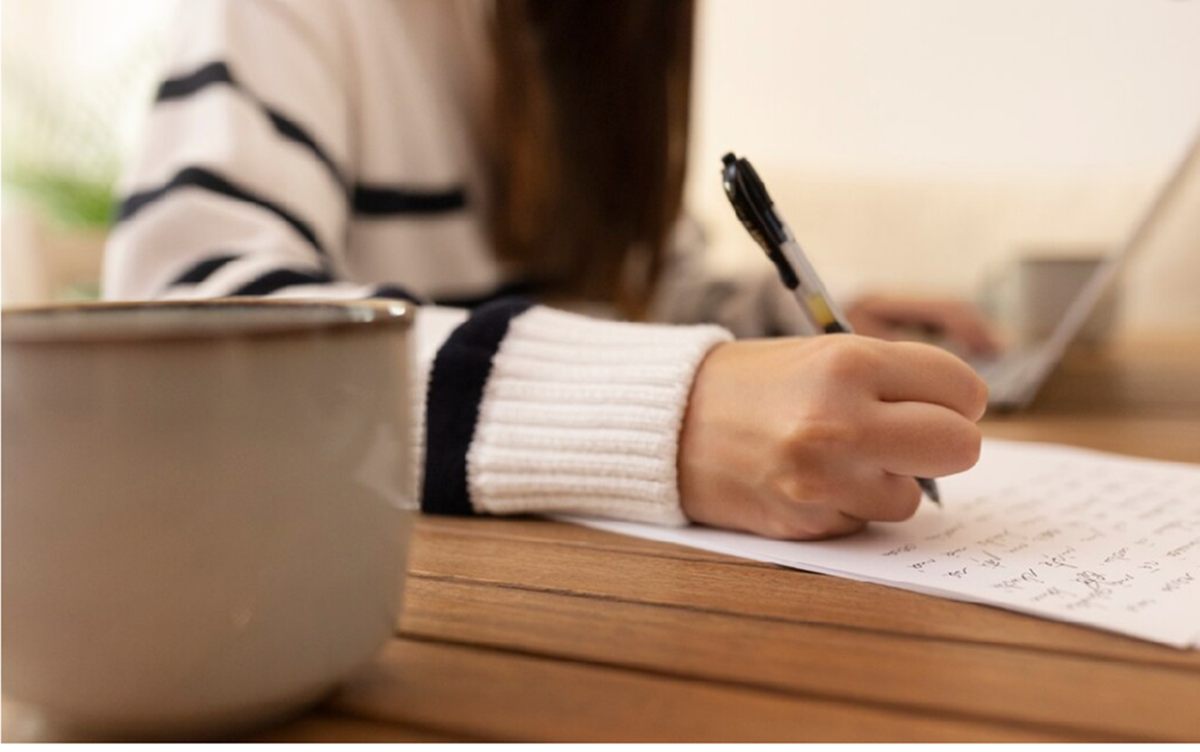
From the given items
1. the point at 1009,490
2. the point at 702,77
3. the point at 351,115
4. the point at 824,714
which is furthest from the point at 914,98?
the point at 824,714

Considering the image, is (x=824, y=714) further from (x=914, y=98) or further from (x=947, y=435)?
(x=914, y=98)

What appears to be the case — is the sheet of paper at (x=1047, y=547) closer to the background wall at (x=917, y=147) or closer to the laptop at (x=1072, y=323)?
the laptop at (x=1072, y=323)

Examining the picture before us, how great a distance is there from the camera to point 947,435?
0.34m

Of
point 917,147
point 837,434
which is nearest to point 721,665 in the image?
point 837,434

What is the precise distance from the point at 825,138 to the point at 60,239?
165 cm

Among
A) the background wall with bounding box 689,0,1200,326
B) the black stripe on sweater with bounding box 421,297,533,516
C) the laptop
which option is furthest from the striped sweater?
the background wall with bounding box 689,0,1200,326

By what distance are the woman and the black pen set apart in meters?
0.03

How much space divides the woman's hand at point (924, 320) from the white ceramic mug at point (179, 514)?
2.66 ft

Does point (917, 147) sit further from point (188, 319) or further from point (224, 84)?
point (188, 319)

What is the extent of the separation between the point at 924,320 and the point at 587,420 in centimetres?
66

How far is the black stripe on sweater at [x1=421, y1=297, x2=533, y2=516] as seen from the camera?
420mm

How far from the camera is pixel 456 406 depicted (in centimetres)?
43

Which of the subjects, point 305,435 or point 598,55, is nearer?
point 305,435

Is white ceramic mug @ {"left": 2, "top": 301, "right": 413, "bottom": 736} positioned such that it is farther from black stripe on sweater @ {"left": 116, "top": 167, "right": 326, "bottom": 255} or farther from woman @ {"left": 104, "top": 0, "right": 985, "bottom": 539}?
black stripe on sweater @ {"left": 116, "top": 167, "right": 326, "bottom": 255}
